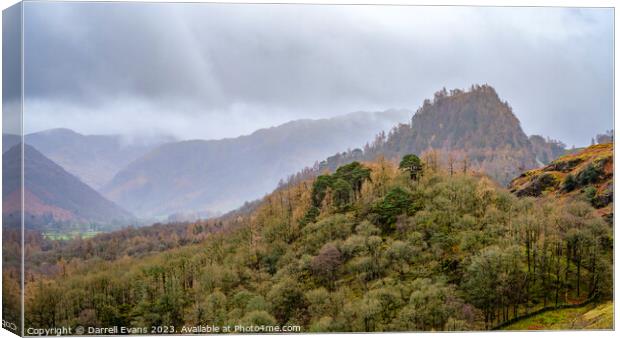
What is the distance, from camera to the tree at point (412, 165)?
829 inches

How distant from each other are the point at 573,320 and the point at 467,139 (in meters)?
4.75

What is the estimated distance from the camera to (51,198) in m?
18.8

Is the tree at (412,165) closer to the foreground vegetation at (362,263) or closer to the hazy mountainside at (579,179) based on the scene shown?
the foreground vegetation at (362,263)

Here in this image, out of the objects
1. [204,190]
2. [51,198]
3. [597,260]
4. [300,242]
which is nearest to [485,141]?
[597,260]

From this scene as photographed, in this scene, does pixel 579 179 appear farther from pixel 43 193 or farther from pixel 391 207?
pixel 43 193

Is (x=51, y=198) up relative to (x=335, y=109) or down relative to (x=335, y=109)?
down

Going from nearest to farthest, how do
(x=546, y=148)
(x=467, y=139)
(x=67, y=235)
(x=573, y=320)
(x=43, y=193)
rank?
(x=43, y=193)
(x=67, y=235)
(x=573, y=320)
(x=546, y=148)
(x=467, y=139)

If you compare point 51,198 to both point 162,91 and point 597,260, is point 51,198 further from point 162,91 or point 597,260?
point 597,260

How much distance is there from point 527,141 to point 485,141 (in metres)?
0.97

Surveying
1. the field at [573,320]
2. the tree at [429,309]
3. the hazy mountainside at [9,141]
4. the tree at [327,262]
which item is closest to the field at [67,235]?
the hazy mountainside at [9,141]

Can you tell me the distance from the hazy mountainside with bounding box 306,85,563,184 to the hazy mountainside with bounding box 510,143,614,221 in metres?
0.29

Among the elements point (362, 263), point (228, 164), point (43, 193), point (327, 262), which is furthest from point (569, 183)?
point (43, 193)

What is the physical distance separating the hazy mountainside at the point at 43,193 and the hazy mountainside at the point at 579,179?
→ 31.2 feet

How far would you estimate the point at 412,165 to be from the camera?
21.1m
